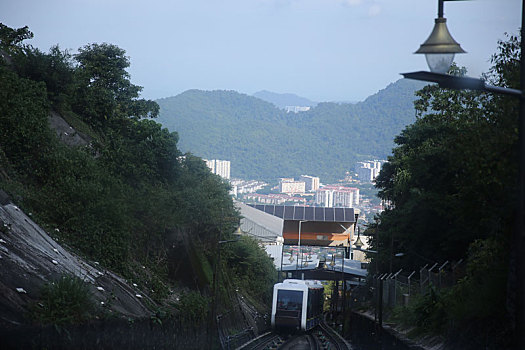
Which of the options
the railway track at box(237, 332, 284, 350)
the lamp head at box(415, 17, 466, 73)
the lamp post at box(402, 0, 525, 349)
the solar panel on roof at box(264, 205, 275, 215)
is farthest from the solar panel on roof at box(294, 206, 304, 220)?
the lamp head at box(415, 17, 466, 73)

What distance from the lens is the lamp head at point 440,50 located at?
7953 millimetres

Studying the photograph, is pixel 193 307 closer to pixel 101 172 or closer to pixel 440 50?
pixel 101 172

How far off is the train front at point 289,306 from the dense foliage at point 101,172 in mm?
5240

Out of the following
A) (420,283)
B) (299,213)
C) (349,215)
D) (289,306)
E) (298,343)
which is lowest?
(298,343)

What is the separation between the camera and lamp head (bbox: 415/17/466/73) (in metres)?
7.95

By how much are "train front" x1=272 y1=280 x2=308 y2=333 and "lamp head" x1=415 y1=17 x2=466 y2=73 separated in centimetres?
3785

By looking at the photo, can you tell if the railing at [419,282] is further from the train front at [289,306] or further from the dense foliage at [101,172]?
the dense foliage at [101,172]

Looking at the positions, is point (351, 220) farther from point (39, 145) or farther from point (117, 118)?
point (39, 145)

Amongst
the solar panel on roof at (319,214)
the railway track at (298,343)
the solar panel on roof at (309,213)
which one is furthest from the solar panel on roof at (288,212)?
the railway track at (298,343)

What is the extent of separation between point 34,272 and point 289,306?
28985 millimetres

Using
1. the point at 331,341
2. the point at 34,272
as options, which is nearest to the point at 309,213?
the point at 331,341

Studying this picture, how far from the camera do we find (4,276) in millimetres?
16109

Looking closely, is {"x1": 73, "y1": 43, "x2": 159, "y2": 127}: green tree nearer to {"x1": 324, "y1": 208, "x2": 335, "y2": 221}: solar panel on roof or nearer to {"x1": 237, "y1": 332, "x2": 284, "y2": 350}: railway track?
{"x1": 237, "y1": 332, "x2": 284, "y2": 350}: railway track

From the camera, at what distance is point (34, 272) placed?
1791 cm
